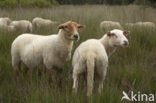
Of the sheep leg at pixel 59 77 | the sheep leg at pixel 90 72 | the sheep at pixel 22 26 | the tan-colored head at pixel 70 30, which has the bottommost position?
the sheep leg at pixel 59 77

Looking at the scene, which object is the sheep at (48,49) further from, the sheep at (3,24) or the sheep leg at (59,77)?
the sheep at (3,24)

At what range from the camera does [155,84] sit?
368cm

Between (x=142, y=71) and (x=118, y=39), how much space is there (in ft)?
2.35

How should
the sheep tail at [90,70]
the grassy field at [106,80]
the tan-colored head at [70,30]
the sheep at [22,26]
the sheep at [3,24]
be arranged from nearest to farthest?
1. the grassy field at [106,80]
2. the sheep tail at [90,70]
3. the tan-colored head at [70,30]
4. the sheep at [3,24]
5. the sheep at [22,26]

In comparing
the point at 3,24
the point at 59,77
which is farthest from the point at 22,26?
the point at 59,77

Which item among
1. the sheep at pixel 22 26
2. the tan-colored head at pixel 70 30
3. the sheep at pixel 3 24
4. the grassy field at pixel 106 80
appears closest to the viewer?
the grassy field at pixel 106 80

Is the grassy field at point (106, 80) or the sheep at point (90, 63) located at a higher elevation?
the sheep at point (90, 63)

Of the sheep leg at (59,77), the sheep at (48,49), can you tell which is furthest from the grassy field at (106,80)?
the sheep at (48,49)

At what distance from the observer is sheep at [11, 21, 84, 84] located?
4.02 meters

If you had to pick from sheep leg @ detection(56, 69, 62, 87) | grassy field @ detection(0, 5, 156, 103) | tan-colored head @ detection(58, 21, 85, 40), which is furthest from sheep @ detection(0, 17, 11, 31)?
tan-colored head @ detection(58, 21, 85, 40)

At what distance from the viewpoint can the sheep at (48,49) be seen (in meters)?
4.02

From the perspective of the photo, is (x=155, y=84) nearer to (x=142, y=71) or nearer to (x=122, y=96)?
(x=142, y=71)

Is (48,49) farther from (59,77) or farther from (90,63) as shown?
(90,63)

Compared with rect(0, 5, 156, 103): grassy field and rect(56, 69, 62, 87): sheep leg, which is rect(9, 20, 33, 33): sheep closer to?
rect(0, 5, 156, 103): grassy field
